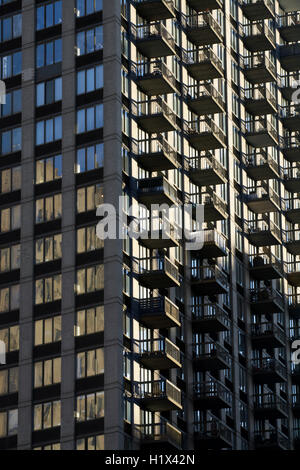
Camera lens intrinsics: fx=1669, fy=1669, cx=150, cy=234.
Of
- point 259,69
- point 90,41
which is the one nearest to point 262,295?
point 259,69

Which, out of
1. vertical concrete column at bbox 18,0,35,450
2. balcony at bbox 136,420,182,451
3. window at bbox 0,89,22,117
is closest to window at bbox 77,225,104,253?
vertical concrete column at bbox 18,0,35,450

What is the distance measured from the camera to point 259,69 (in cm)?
13200

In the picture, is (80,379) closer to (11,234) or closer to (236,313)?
(11,234)

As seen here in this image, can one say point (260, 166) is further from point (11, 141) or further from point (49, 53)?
point (11, 141)

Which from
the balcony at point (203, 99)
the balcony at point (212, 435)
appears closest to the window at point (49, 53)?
the balcony at point (203, 99)

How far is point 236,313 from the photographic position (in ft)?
404

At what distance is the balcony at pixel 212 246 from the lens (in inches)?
4601

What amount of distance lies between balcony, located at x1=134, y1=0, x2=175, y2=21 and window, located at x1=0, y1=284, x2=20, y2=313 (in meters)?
21.6

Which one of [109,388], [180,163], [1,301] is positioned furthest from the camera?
[180,163]

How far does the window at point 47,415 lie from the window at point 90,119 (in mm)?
18717

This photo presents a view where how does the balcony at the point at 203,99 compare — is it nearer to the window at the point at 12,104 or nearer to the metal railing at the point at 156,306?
the window at the point at 12,104

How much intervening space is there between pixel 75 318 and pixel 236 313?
762 inches

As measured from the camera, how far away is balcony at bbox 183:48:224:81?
399ft

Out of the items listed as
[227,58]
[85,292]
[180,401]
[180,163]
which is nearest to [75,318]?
[85,292]
